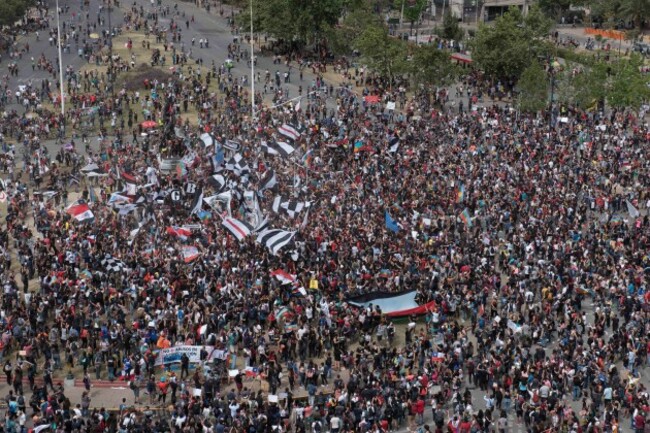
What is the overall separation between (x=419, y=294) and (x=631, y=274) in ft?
30.0

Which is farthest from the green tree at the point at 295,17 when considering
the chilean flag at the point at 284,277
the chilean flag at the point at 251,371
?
the chilean flag at the point at 251,371

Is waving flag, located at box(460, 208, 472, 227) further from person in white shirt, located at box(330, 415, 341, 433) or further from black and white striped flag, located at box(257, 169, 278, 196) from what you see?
person in white shirt, located at box(330, 415, 341, 433)

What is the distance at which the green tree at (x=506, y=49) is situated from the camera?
88625 mm

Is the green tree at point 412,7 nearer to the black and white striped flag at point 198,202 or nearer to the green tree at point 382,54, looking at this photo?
the green tree at point 382,54

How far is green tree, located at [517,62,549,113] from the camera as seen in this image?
78.9m

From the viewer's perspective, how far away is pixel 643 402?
35.9 meters

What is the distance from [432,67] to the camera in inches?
3369

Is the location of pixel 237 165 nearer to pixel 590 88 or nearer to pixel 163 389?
pixel 163 389

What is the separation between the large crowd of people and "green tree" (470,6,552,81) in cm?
1893

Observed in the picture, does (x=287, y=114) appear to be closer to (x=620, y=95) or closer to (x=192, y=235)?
(x=620, y=95)

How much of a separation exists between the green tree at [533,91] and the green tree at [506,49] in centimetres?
761

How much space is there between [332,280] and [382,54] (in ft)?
153

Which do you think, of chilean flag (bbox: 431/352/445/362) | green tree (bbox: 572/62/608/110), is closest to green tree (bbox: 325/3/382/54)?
green tree (bbox: 572/62/608/110)

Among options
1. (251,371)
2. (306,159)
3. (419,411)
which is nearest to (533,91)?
(306,159)
